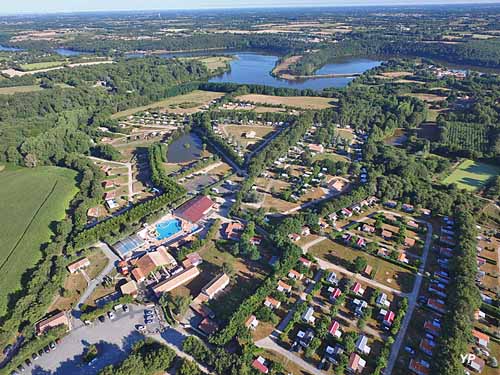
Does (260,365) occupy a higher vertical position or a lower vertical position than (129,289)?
lower

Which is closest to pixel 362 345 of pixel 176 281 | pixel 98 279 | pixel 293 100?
pixel 176 281

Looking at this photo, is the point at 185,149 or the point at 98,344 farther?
the point at 185,149

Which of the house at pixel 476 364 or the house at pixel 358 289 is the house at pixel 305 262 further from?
the house at pixel 476 364

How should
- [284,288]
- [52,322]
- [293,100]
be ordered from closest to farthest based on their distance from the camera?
1. [52,322]
2. [284,288]
3. [293,100]

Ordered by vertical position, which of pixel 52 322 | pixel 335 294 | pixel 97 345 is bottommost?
pixel 97 345

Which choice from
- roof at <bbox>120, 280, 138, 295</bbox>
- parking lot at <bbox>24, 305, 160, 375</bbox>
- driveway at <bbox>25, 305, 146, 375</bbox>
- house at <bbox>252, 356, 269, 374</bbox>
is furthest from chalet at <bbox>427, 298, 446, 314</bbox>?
roof at <bbox>120, 280, 138, 295</bbox>

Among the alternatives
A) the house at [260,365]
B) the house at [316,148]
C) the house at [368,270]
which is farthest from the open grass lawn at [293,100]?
the house at [260,365]

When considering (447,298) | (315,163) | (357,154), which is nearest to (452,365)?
(447,298)

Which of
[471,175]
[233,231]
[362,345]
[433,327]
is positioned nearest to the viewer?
[362,345]

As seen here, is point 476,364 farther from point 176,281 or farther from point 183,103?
point 183,103
